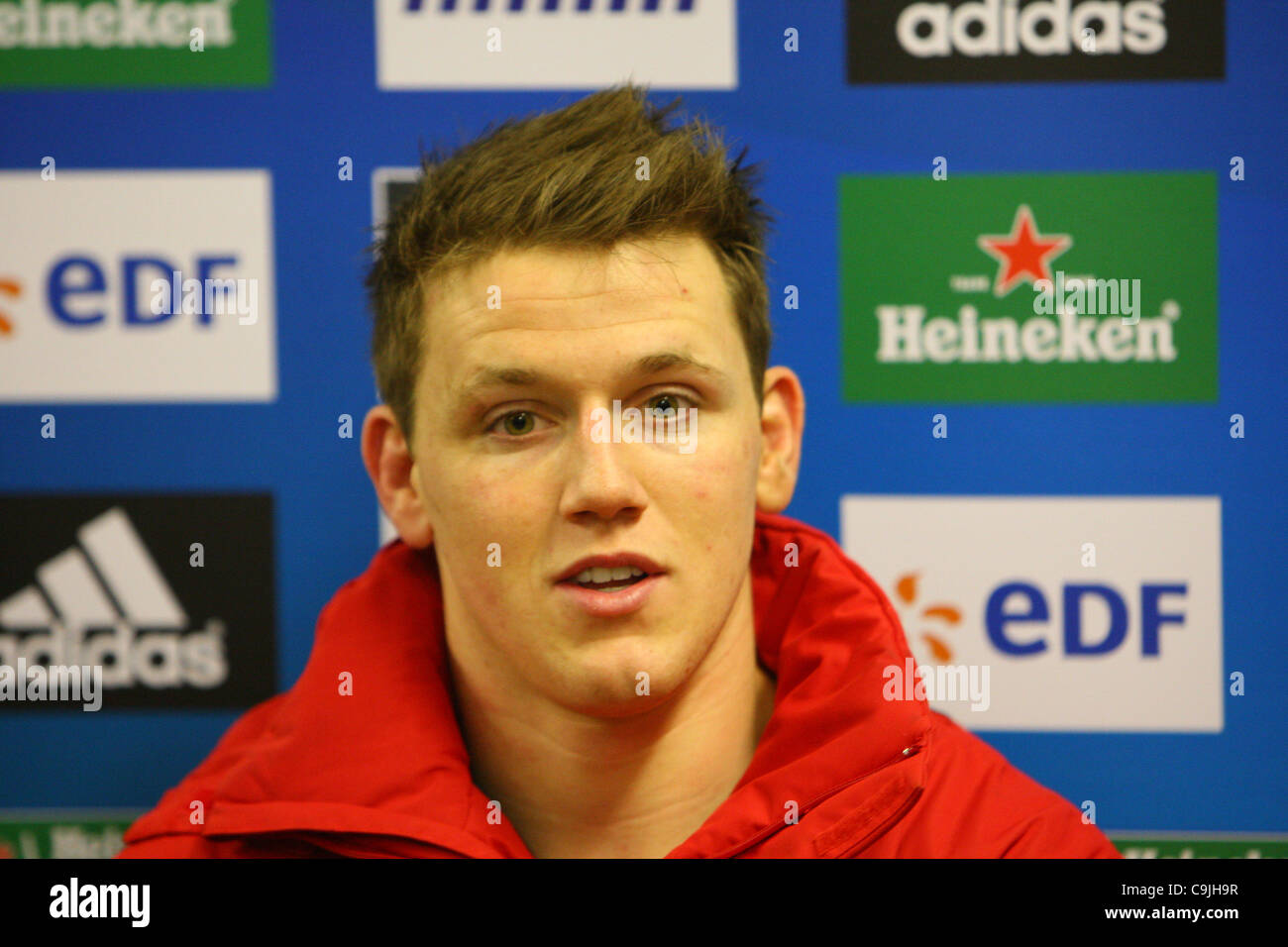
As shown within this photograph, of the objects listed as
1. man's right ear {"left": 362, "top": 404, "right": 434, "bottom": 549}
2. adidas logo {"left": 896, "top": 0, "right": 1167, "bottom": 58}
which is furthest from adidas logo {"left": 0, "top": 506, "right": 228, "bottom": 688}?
adidas logo {"left": 896, "top": 0, "right": 1167, "bottom": 58}

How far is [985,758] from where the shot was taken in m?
1.33

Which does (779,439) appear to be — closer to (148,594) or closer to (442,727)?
(442,727)

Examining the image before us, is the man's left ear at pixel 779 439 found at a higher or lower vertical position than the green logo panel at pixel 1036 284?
lower

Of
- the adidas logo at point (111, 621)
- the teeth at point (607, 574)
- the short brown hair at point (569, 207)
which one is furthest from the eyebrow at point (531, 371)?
the adidas logo at point (111, 621)

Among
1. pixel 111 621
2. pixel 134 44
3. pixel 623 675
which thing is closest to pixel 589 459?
pixel 623 675

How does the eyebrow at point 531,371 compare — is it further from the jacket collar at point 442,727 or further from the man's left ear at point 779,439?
the jacket collar at point 442,727

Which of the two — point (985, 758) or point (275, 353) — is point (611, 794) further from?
point (275, 353)

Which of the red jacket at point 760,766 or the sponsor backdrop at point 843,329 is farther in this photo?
the sponsor backdrop at point 843,329

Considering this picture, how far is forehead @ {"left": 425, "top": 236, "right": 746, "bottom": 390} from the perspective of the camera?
1.22 m

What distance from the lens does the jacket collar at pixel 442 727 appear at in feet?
3.99

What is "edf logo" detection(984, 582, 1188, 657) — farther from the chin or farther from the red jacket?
the chin

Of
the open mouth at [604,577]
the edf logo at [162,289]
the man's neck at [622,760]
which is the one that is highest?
the edf logo at [162,289]

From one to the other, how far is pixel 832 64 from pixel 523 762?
1023 millimetres

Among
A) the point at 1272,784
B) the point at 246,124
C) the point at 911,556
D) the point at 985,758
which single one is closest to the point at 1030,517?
the point at 911,556
